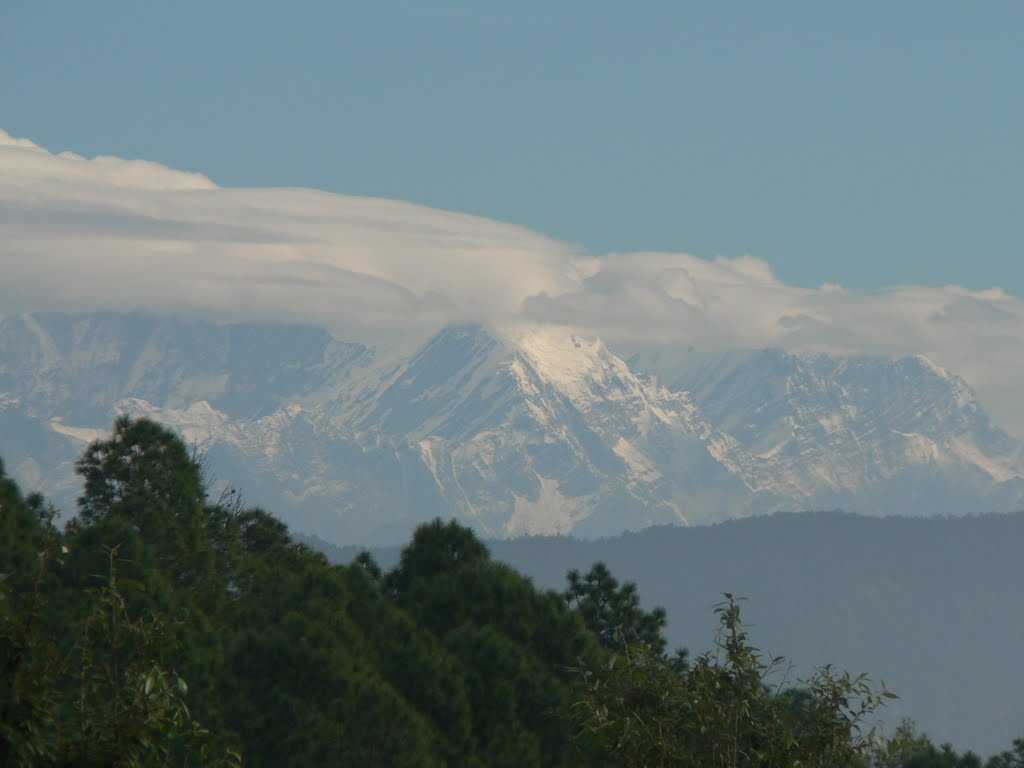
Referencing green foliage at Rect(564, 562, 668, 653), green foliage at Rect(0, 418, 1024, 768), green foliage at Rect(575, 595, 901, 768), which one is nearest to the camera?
green foliage at Rect(0, 418, 1024, 768)

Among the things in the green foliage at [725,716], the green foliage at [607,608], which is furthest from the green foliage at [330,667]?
the green foliage at [607,608]

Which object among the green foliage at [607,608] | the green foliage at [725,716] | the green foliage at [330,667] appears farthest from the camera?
the green foliage at [607,608]

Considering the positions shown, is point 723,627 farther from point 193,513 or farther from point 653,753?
point 193,513

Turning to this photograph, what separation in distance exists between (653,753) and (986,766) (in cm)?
7555

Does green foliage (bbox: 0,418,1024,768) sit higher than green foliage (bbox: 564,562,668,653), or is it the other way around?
green foliage (bbox: 564,562,668,653)

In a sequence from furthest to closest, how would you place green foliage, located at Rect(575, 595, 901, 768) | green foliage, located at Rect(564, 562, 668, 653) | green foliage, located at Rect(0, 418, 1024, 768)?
green foliage, located at Rect(564, 562, 668, 653)
green foliage, located at Rect(575, 595, 901, 768)
green foliage, located at Rect(0, 418, 1024, 768)

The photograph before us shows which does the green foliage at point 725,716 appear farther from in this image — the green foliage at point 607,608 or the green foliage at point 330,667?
the green foliage at point 607,608

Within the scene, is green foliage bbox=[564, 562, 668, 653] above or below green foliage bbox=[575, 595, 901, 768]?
above

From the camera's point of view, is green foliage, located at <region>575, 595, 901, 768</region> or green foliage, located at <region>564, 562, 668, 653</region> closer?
green foliage, located at <region>575, 595, 901, 768</region>

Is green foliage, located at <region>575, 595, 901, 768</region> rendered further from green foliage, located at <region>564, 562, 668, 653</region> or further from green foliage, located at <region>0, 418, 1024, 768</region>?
green foliage, located at <region>564, 562, 668, 653</region>

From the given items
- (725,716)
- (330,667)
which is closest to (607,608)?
(330,667)

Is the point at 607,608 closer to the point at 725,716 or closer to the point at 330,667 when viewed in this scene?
the point at 330,667

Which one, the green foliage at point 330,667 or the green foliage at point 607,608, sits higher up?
the green foliage at point 607,608

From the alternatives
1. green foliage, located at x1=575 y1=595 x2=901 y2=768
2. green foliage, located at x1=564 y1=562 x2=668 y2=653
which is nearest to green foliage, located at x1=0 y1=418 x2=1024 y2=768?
green foliage, located at x1=575 y1=595 x2=901 y2=768
